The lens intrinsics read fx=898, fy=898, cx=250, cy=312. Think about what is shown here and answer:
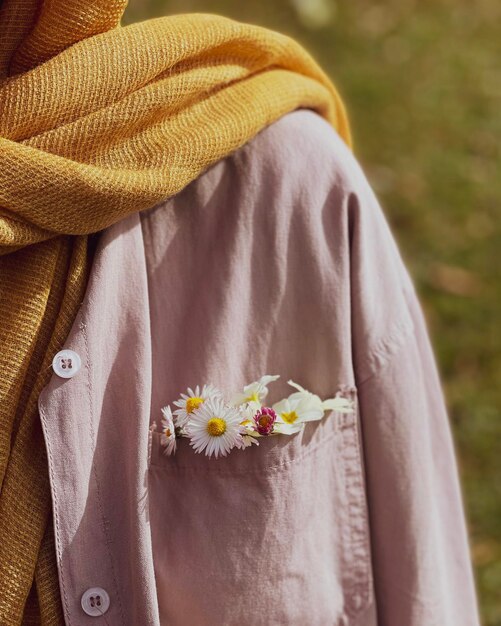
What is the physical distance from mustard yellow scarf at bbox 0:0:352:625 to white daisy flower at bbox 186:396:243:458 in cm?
20

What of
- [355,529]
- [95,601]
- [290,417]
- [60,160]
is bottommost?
[95,601]

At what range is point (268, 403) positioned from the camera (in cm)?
131

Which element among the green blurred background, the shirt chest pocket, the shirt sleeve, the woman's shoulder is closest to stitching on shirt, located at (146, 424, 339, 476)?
the shirt chest pocket

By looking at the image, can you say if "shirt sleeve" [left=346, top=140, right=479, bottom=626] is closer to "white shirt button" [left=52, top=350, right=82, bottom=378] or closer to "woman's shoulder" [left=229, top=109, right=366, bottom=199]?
"woman's shoulder" [left=229, top=109, right=366, bottom=199]

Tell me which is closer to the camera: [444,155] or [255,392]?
[255,392]

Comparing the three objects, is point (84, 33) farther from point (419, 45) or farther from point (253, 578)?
point (419, 45)

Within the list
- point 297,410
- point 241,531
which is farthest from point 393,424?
point 241,531

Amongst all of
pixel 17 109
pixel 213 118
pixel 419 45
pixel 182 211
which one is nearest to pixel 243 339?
pixel 182 211

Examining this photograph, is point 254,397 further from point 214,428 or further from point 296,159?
point 296,159

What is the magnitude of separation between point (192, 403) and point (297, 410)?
15 centimetres

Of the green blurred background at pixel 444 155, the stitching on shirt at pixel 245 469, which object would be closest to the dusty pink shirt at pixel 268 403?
the stitching on shirt at pixel 245 469

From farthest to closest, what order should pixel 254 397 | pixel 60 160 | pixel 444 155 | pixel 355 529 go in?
pixel 444 155 < pixel 355 529 < pixel 254 397 < pixel 60 160

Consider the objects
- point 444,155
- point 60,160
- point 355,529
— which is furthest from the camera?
point 444,155

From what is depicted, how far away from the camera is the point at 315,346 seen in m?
1.29
